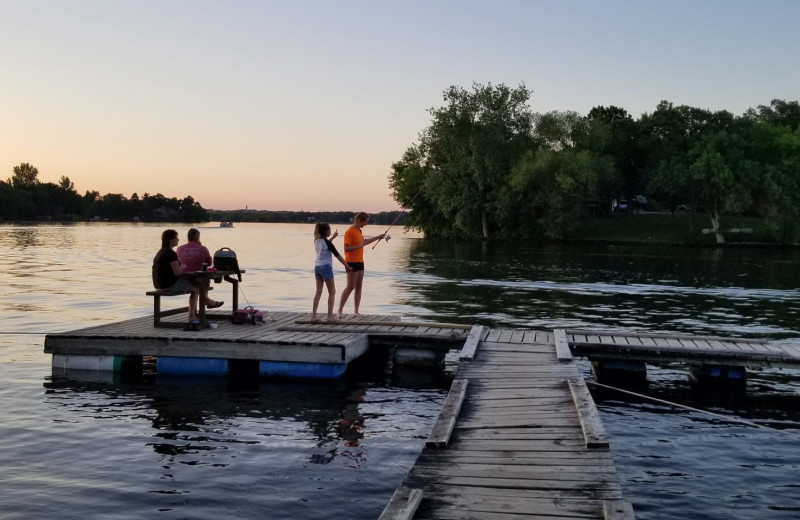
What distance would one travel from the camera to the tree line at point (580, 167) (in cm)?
7425

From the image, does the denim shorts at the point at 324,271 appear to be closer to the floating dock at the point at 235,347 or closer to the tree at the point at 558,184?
the floating dock at the point at 235,347

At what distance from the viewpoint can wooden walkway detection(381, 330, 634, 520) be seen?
6.20 metres

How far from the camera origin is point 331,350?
12.7 m

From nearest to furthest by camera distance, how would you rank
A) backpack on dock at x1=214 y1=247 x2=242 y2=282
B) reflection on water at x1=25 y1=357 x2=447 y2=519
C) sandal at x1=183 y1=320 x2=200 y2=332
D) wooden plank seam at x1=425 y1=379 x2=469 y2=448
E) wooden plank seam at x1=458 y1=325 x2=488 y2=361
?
1. reflection on water at x1=25 y1=357 x2=447 y2=519
2. wooden plank seam at x1=425 y1=379 x2=469 y2=448
3. wooden plank seam at x1=458 y1=325 x2=488 y2=361
4. sandal at x1=183 y1=320 x2=200 y2=332
5. backpack on dock at x1=214 y1=247 x2=242 y2=282

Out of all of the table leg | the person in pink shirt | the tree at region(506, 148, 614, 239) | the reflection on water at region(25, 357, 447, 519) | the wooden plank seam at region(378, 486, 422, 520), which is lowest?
the reflection on water at region(25, 357, 447, 519)

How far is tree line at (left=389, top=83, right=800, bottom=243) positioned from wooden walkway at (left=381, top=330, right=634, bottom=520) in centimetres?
6707

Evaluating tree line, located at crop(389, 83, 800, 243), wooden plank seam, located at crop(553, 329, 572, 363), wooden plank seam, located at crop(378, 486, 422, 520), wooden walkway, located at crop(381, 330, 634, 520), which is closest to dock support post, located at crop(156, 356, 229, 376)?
wooden walkway, located at crop(381, 330, 634, 520)

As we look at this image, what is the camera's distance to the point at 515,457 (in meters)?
7.50

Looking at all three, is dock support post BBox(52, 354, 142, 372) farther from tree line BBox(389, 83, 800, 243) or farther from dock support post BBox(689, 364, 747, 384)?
tree line BBox(389, 83, 800, 243)

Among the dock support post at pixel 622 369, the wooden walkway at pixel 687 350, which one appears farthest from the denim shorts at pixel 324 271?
the dock support post at pixel 622 369

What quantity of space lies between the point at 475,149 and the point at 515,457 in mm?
77237

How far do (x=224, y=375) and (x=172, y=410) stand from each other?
2145 millimetres

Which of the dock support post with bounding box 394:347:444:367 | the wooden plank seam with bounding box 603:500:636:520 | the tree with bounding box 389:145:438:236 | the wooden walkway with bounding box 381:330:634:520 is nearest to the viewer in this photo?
the wooden plank seam with bounding box 603:500:636:520

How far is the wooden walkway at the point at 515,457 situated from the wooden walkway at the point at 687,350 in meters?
2.42
